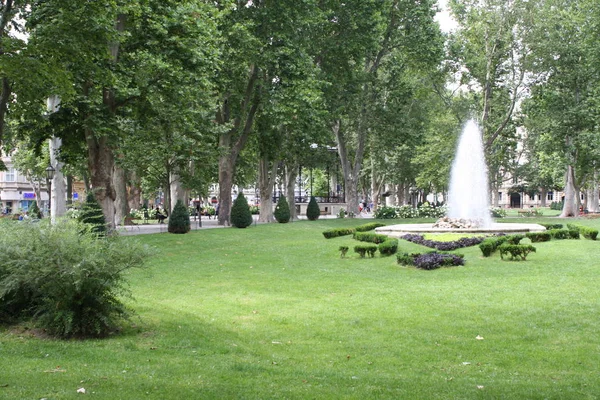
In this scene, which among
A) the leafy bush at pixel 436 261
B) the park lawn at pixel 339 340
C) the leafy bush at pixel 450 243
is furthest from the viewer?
the leafy bush at pixel 450 243

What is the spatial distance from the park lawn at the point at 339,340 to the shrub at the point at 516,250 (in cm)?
53

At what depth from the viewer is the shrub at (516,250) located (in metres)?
15.6

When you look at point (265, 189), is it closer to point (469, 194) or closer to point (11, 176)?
point (469, 194)

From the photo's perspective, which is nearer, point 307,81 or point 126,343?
point 126,343

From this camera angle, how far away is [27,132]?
20.8 metres

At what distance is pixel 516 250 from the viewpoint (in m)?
15.6

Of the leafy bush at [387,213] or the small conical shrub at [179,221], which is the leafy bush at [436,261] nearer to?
the small conical shrub at [179,221]

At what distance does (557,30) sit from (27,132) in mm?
33380

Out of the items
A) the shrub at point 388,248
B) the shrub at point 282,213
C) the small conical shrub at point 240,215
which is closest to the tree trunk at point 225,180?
the small conical shrub at point 240,215

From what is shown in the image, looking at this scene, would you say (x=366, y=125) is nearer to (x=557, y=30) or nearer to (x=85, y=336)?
(x=557, y=30)

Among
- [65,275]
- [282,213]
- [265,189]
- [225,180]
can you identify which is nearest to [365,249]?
[65,275]

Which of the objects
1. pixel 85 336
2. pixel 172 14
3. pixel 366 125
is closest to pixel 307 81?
pixel 172 14

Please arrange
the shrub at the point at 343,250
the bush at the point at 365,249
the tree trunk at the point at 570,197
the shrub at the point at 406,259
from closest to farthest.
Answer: the shrub at the point at 406,259
the bush at the point at 365,249
the shrub at the point at 343,250
the tree trunk at the point at 570,197

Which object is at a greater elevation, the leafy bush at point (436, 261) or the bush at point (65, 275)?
the bush at point (65, 275)
